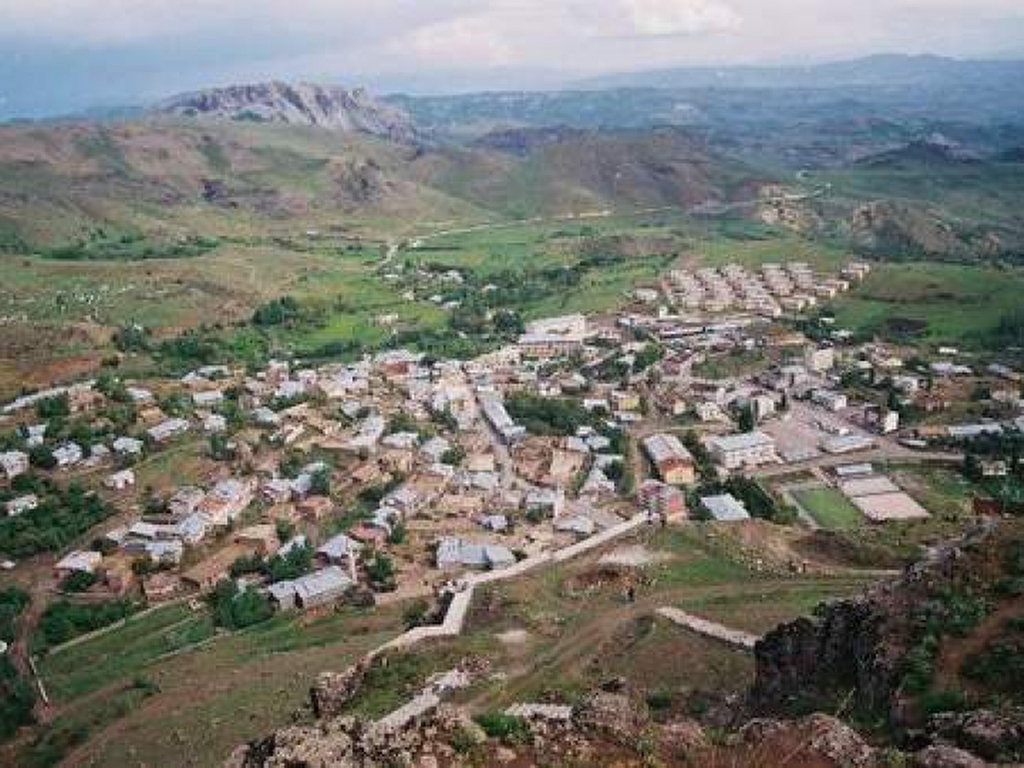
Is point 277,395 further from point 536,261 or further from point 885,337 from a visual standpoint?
point 536,261

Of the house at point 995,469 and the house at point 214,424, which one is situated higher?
the house at point 214,424

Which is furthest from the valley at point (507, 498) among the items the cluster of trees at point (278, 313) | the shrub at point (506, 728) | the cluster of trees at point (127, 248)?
the cluster of trees at point (127, 248)

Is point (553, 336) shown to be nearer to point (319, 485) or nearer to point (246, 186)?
Result: point (319, 485)

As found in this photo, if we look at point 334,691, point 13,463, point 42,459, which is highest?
point 334,691

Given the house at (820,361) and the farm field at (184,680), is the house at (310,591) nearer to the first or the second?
the farm field at (184,680)

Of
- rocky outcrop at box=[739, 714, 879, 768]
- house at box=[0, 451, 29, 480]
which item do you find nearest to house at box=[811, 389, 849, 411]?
house at box=[0, 451, 29, 480]

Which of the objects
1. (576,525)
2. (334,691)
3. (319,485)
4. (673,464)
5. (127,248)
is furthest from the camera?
(127,248)

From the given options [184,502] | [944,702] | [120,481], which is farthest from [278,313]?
[944,702]
